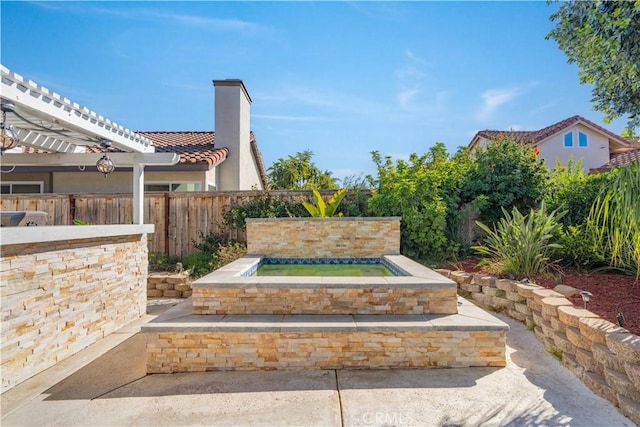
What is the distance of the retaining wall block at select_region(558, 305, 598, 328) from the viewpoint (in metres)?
3.79

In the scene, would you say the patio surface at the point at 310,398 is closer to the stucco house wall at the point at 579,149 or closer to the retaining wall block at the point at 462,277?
the retaining wall block at the point at 462,277

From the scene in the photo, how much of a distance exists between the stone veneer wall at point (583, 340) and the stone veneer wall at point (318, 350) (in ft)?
2.60

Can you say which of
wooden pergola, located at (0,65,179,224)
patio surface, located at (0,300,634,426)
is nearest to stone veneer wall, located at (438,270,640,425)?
patio surface, located at (0,300,634,426)

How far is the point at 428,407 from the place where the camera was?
3.04 metres

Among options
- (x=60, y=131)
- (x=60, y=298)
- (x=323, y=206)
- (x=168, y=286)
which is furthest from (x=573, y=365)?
(x=60, y=131)

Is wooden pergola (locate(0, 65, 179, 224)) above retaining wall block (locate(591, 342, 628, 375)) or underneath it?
above

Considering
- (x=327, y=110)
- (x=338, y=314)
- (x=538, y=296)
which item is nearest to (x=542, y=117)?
(x=327, y=110)

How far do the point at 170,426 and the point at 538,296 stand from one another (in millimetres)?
4949

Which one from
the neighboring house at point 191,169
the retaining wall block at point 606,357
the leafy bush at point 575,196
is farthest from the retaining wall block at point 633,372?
the neighboring house at point 191,169

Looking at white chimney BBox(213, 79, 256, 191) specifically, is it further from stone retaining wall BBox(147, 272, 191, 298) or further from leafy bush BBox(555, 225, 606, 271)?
leafy bush BBox(555, 225, 606, 271)

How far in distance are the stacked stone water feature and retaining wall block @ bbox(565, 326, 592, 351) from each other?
2.46ft

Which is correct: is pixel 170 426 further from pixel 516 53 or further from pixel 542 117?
pixel 542 117

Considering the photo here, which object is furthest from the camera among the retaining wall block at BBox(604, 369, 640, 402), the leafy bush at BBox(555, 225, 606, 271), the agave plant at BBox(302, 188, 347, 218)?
the agave plant at BBox(302, 188, 347, 218)

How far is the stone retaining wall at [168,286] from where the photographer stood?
294 inches
